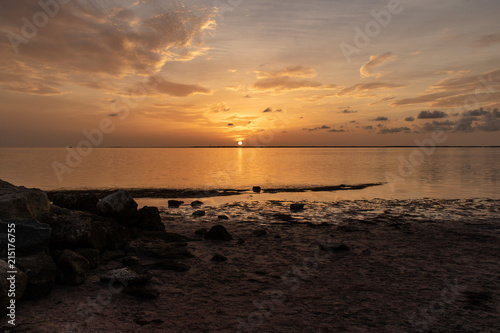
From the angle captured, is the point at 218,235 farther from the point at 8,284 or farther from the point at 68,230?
the point at 8,284

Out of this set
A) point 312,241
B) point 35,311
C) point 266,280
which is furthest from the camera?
point 312,241

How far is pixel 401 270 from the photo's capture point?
34.0 ft

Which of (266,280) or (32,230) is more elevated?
(32,230)

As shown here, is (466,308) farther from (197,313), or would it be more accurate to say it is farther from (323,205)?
(323,205)

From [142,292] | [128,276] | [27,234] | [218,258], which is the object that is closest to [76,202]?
[27,234]

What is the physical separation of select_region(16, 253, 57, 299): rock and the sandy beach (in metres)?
0.24

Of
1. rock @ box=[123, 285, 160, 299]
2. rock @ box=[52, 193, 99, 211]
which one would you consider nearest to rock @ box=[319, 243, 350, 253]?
rock @ box=[123, 285, 160, 299]

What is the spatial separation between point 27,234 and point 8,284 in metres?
1.69

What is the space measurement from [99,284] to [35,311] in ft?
5.88

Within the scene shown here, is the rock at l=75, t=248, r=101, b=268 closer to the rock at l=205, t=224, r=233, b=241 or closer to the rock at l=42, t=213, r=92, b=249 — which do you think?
the rock at l=42, t=213, r=92, b=249

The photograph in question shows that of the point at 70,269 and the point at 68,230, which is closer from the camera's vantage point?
the point at 70,269

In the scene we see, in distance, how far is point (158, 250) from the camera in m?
11.9

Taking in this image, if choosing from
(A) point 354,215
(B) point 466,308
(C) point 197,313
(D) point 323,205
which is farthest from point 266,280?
(D) point 323,205

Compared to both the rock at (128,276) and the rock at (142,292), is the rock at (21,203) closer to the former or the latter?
the rock at (128,276)
